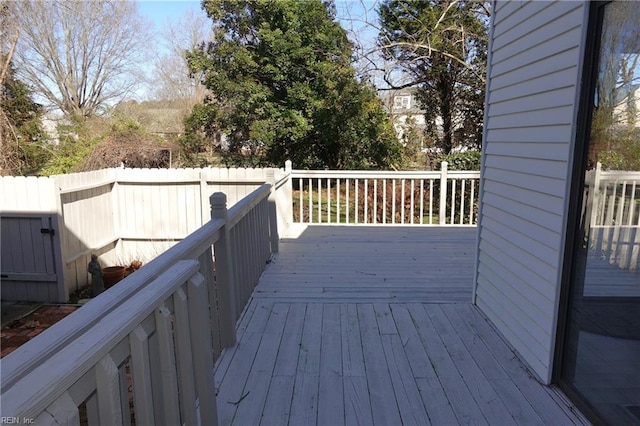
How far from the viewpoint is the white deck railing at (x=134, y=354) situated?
2.60ft

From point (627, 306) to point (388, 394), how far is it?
110 centimetres

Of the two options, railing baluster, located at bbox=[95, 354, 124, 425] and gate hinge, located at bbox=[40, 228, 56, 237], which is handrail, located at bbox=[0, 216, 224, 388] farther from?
gate hinge, located at bbox=[40, 228, 56, 237]

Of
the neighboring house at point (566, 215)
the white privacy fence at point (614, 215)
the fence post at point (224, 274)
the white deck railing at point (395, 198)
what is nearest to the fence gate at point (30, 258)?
the white deck railing at point (395, 198)

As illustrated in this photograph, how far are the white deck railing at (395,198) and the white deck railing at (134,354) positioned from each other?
4.12 m

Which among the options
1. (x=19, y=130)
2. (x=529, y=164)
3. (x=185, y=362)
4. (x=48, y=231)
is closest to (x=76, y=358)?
(x=185, y=362)

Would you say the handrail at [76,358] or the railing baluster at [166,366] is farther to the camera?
the railing baluster at [166,366]

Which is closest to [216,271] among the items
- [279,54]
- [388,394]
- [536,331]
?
[388,394]

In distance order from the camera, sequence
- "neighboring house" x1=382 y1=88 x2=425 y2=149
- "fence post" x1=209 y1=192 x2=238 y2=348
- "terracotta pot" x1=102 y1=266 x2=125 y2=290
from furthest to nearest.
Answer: "neighboring house" x1=382 y1=88 x2=425 y2=149, "terracotta pot" x1=102 y1=266 x2=125 y2=290, "fence post" x1=209 y1=192 x2=238 y2=348

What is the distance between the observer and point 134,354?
1166mm

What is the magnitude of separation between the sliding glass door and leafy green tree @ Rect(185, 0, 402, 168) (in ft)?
26.2

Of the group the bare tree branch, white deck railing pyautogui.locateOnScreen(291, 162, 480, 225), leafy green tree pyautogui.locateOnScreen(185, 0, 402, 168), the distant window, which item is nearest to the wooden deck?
white deck railing pyautogui.locateOnScreen(291, 162, 480, 225)

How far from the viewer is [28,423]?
0.72 meters

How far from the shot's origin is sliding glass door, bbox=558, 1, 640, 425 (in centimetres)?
169

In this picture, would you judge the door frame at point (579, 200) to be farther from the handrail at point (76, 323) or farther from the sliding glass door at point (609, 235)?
the handrail at point (76, 323)
